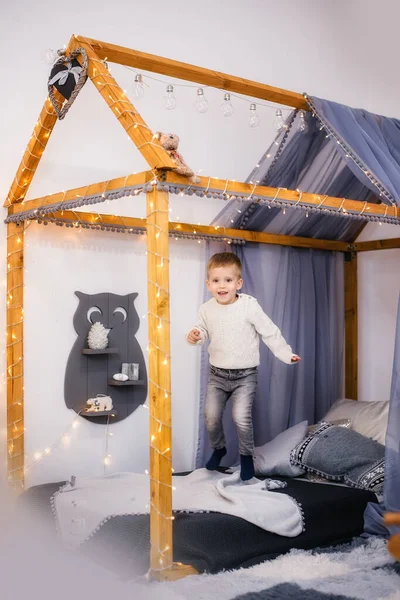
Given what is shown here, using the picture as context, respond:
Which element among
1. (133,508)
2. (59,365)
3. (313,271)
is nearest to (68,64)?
(59,365)

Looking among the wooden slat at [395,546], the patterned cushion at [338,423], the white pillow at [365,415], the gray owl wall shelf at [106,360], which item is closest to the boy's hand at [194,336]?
the gray owl wall shelf at [106,360]

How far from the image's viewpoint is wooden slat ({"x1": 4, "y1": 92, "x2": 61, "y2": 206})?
316cm

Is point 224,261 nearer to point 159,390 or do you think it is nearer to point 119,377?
point 119,377

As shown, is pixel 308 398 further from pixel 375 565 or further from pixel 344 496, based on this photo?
pixel 375 565

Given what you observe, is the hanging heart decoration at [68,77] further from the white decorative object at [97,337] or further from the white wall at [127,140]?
the white decorative object at [97,337]

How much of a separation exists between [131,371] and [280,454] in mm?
926

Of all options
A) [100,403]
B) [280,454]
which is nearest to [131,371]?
[100,403]

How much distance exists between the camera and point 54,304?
361 cm

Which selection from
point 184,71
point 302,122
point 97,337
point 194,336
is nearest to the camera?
point 184,71

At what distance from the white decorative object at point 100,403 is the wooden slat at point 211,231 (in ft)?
3.05

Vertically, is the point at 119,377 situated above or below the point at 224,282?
below

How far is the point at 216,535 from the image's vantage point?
9.07ft

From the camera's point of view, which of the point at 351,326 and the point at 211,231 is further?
the point at 351,326

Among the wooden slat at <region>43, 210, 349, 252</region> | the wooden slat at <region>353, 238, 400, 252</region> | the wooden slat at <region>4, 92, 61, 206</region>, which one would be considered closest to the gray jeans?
Answer: the wooden slat at <region>43, 210, 349, 252</region>
